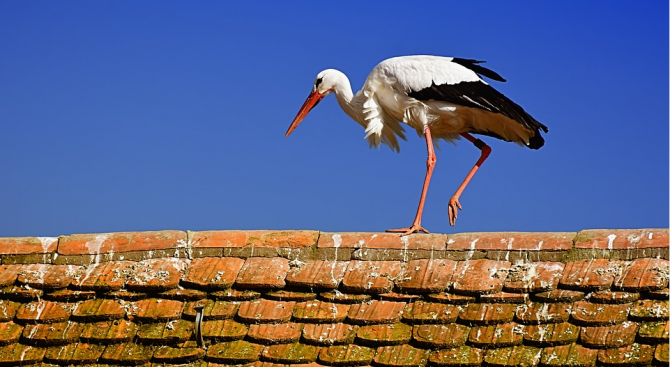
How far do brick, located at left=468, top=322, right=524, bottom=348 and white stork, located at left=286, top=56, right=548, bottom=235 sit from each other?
2.43m

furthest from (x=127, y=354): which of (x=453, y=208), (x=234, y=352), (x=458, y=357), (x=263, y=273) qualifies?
(x=453, y=208)

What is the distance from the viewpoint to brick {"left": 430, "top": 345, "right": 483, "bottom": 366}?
3.60 m

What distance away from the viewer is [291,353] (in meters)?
3.83

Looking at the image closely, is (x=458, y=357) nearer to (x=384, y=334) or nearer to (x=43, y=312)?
(x=384, y=334)

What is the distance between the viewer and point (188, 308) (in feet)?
13.6

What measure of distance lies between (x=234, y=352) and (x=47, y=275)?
1.23 meters

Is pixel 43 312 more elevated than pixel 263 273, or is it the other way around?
pixel 263 273

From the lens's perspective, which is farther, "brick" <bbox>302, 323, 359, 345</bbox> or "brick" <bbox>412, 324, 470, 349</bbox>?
"brick" <bbox>302, 323, 359, 345</bbox>

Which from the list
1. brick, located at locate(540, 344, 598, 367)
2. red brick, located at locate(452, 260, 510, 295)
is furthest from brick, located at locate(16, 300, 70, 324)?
brick, located at locate(540, 344, 598, 367)

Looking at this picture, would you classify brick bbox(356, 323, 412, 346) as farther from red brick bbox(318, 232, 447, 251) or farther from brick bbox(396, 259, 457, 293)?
red brick bbox(318, 232, 447, 251)

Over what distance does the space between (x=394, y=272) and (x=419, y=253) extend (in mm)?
179

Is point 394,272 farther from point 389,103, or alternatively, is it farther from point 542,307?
point 389,103

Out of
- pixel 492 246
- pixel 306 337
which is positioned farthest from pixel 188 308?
pixel 492 246

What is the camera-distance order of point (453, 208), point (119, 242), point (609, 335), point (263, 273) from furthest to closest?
point (453, 208)
point (119, 242)
point (263, 273)
point (609, 335)
